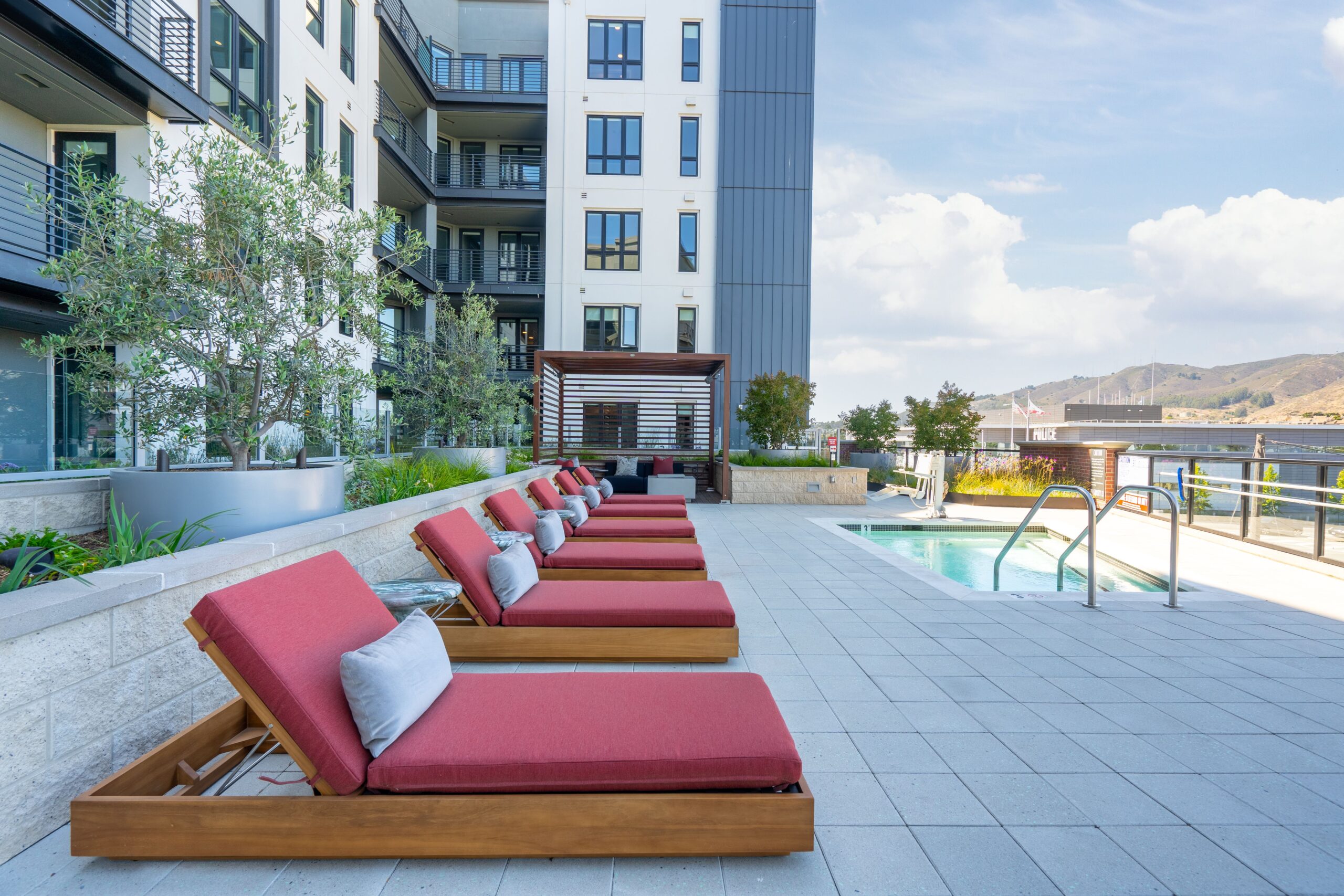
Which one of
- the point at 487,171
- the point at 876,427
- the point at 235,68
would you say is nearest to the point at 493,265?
the point at 487,171

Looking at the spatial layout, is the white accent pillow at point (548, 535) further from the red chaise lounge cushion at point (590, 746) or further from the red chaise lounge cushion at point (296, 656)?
the red chaise lounge cushion at point (296, 656)

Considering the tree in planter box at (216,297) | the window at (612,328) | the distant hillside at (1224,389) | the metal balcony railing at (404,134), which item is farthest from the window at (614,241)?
the distant hillside at (1224,389)

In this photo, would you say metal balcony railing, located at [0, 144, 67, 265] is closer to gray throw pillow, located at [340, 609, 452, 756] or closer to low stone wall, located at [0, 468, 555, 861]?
low stone wall, located at [0, 468, 555, 861]

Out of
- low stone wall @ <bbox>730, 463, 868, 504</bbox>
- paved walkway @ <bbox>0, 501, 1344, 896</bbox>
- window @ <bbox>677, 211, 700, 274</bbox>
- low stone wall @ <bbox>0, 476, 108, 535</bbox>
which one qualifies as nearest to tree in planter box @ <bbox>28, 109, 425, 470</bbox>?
low stone wall @ <bbox>0, 476, 108, 535</bbox>

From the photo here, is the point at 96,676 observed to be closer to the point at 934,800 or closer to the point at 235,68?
the point at 934,800

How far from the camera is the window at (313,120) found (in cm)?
1210

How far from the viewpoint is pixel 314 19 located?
12430 millimetres

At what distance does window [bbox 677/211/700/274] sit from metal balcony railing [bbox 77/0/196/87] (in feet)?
40.0

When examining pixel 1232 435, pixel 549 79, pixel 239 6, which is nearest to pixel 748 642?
pixel 239 6

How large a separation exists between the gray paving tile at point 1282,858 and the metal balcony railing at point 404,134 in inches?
716

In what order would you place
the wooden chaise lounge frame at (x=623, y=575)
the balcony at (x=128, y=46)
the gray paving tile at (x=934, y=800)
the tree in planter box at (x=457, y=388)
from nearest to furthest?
the gray paving tile at (x=934, y=800), the wooden chaise lounge frame at (x=623, y=575), the balcony at (x=128, y=46), the tree in planter box at (x=457, y=388)

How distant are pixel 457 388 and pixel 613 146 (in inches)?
508

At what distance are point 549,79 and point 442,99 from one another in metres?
3.29

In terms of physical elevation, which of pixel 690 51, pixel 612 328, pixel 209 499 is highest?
pixel 690 51
